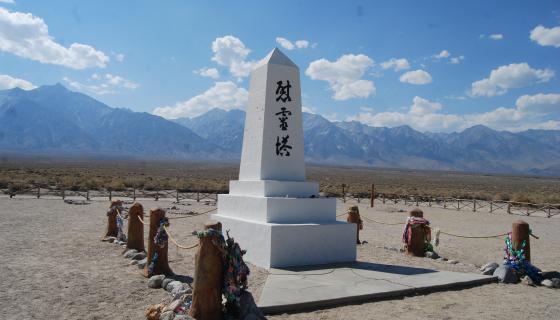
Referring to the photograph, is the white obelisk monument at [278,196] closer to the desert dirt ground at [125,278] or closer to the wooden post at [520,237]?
the desert dirt ground at [125,278]

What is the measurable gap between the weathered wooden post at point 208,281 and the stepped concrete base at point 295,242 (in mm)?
2823

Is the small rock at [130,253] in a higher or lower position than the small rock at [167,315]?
lower

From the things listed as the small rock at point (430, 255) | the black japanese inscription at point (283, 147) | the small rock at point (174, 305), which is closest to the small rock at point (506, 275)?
the small rock at point (430, 255)

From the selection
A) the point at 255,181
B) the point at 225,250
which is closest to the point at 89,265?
the point at 255,181


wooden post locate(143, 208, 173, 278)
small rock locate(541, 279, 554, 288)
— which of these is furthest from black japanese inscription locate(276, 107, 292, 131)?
small rock locate(541, 279, 554, 288)

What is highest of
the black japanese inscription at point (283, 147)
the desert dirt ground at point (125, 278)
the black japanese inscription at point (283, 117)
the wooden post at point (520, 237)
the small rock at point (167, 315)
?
the black japanese inscription at point (283, 117)

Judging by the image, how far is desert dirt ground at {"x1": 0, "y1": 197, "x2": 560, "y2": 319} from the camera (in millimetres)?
5863

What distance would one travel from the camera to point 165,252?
298 inches

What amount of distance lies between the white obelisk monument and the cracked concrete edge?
2.16 meters

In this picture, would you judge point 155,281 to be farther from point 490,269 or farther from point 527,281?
point 527,281

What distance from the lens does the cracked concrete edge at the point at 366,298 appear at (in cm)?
573

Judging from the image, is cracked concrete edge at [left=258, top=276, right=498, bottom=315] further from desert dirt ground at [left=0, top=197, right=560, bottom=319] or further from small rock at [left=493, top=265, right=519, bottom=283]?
small rock at [left=493, top=265, right=519, bottom=283]

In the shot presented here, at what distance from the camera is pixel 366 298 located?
6402 millimetres

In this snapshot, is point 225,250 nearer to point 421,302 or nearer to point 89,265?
point 421,302
